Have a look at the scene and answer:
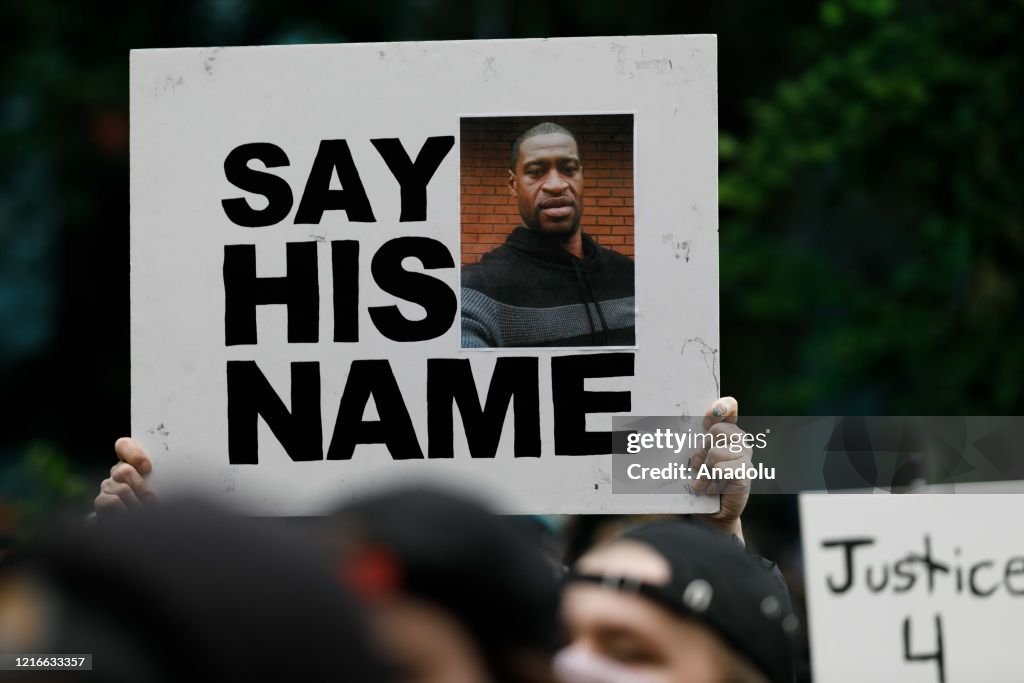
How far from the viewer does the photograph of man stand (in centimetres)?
319

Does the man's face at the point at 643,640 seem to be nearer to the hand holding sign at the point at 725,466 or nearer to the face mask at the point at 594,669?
the face mask at the point at 594,669

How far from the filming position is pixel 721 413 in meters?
3.10

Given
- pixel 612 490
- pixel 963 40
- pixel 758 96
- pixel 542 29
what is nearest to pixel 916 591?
pixel 612 490

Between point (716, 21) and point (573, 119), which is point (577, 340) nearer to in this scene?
point (573, 119)

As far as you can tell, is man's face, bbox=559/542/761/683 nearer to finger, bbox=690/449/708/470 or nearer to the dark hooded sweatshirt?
finger, bbox=690/449/708/470

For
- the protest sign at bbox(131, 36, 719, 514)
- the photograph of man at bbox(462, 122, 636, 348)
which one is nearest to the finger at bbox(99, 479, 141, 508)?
the protest sign at bbox(131, 36, 719, 514)

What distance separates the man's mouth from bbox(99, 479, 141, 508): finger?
100 centimetres

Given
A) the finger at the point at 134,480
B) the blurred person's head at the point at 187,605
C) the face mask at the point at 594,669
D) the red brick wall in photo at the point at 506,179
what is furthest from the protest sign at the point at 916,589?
the blurred person's head at the point at 187,605

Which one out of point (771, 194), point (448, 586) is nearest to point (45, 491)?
point (448, 586)

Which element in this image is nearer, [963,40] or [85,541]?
[85,541]

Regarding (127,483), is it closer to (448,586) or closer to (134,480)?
(134,480)

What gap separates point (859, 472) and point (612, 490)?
4.19 feet

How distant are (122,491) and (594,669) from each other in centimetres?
145

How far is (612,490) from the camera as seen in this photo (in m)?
3.14
